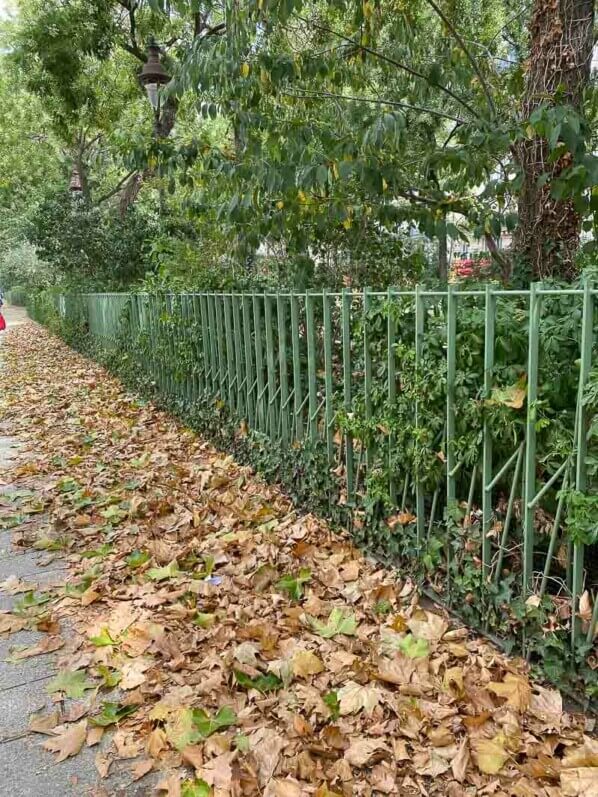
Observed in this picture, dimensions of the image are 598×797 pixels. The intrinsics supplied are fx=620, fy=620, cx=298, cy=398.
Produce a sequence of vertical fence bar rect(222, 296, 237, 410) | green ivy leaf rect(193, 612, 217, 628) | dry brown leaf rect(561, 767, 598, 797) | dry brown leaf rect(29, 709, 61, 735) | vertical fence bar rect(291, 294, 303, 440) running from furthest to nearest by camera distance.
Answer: vertical fence bar rect(222, 296, 237, 410)
vertical fence bar rect(291, 294, 303, 440)
green ivy leaf rect(193, 612, 217, 628)
dry brown leaf rect(29, 709, 61, 735)
dry brown leaf rect(561, 767, 598, 797)

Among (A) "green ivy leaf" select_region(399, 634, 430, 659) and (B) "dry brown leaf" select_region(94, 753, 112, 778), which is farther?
(A) "green ivy leaf" select_region(399, 634, 430, 659)

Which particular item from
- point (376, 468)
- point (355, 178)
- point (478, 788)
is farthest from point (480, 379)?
point (355, 178)

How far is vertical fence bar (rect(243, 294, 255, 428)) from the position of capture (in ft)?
16.7

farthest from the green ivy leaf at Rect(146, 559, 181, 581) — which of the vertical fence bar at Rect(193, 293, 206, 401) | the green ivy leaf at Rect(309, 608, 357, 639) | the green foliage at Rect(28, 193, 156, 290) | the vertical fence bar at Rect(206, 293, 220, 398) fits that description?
the green foliage at Rect(28, 193, 156, 290)

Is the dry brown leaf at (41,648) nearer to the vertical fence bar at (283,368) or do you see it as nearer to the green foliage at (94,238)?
the vertical fence bar at (283,368)

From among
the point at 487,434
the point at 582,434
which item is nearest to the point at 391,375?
the point at 487,434

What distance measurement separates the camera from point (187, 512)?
4438 millimetres

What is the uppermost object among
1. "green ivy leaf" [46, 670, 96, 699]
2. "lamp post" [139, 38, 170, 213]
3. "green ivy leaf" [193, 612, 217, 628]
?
"lamp post" [139, 38, 170, 213]

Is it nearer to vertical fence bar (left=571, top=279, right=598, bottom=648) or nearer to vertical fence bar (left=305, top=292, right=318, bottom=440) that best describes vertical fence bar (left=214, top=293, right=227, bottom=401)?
vertical fence bar (left=305, top=292, right=318, bottom=440)

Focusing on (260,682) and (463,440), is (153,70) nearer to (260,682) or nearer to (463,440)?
(463,440)

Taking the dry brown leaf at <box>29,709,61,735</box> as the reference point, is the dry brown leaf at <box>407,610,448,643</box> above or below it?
above

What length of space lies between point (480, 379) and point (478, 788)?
1537mm

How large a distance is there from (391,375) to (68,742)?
2.16 metres

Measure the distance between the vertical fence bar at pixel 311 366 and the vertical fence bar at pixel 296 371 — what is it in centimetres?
12
